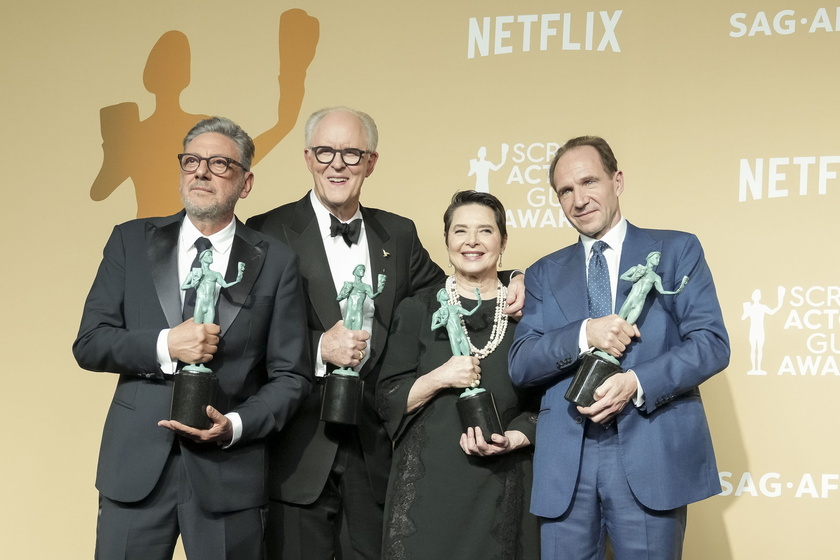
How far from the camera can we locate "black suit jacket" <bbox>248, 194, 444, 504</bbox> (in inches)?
117

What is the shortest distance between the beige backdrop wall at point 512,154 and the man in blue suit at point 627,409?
4.29ft

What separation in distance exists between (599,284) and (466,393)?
50cm

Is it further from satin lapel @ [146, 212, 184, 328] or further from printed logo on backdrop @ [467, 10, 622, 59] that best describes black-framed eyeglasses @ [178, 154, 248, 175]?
printed logo on backdrop @ [467, 10, 622, 59]

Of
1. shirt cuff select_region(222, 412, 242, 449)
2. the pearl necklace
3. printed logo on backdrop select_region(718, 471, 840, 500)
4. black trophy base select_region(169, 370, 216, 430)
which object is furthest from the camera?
printed logo on backdrop select_region(718, 471, 840, 500)

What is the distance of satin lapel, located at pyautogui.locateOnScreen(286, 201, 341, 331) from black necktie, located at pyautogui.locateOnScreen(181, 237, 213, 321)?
379 millimetres

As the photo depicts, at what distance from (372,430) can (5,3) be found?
3088mm

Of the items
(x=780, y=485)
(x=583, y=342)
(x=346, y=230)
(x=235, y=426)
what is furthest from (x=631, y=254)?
(x=780, y=485)

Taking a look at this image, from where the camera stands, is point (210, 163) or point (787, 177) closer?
point (210, 163)

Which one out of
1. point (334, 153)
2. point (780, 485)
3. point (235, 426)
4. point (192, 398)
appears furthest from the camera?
point (780, 485)

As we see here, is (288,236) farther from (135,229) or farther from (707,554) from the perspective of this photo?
(707,554)

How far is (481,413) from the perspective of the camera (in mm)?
2717

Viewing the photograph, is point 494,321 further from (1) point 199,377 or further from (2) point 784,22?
(2) point 784,22

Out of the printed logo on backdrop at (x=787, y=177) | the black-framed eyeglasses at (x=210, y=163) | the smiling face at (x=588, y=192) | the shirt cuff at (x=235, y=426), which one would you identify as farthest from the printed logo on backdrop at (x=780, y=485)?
the black-framed eyeglasses at (x=210, y=163)

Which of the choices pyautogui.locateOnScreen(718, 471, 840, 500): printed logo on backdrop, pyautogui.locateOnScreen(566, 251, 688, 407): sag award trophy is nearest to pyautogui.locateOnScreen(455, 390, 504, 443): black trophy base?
pyautogui.locateOnScreen(566, 251, 688, 407): sag award trophy
